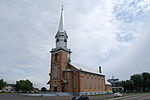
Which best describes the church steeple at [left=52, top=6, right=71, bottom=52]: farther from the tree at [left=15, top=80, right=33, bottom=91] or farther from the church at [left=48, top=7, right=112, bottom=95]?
the tree at [left=15, top=80, right=33, bottom=91]

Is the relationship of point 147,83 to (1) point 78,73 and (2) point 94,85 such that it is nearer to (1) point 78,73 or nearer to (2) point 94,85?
(2) point 94,85

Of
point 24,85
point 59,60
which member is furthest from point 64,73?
point 24,85

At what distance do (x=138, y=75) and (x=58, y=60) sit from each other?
187 feet

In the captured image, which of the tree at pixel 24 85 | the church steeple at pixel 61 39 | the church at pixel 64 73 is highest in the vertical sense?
the church steeple at pixel 61 39

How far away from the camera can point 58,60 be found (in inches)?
1975

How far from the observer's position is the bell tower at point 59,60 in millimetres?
48312

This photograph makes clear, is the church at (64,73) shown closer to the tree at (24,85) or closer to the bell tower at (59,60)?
the bell tower at (59,60)

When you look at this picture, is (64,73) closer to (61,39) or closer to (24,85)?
(61,39)

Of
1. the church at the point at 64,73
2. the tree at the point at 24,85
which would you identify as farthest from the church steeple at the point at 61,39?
the tree at the point at 24,85

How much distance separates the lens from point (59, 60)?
49.8 metres

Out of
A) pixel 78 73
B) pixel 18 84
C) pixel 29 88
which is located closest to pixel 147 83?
pixel 78 73

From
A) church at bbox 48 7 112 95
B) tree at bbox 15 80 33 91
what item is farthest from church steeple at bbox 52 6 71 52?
tree at bbox 15 80 33 91

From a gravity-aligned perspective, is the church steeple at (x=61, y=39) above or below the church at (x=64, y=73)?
above

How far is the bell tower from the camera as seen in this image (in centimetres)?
4831
